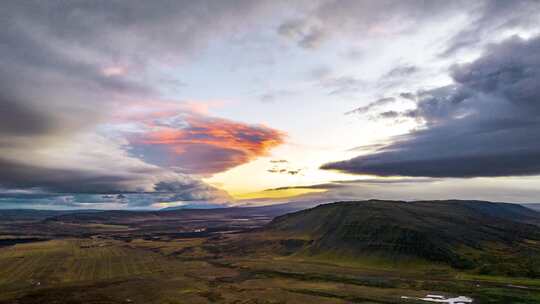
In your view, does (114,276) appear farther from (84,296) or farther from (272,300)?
(272,300)

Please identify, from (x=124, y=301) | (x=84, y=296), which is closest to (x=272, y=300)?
(x=124, y=301)

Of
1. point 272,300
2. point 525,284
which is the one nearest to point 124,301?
point 272,300

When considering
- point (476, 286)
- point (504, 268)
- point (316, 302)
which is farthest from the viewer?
point (504, 268)

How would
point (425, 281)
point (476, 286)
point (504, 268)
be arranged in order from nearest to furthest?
point (476, 286), point (425, 281), point (504, 268)

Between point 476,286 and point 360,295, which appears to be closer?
point 360,295

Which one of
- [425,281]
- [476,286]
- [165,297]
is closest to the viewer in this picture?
[165,297]

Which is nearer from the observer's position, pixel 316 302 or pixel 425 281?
pixel 316 302

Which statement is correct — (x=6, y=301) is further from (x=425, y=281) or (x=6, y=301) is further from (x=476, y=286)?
(x=476, y=286)

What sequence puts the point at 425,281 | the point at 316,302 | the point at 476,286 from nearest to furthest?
the point at 316,302 < the point at 476,286 < the point at 425,281
